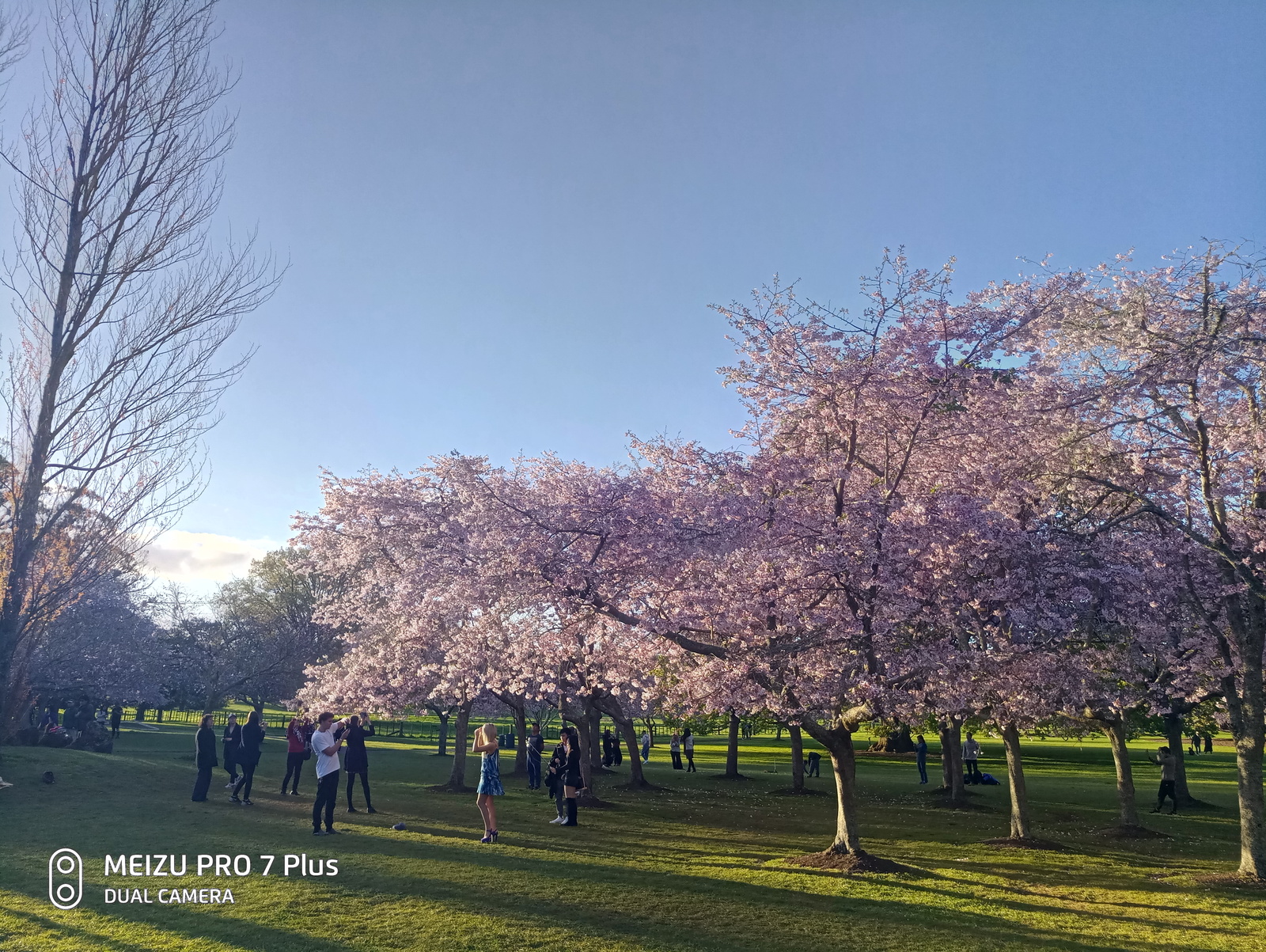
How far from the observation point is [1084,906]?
35.9 feet

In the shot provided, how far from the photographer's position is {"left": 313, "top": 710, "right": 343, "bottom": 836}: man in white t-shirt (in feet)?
43.8

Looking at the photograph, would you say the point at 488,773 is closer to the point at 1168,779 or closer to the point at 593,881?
the point at 593,881

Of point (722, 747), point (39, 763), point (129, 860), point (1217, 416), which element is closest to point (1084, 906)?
point (1217, 416)

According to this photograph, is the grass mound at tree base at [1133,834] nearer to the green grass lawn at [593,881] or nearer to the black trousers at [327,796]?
the green grass lawn at [593,881]

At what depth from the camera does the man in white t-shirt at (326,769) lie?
13344 mm

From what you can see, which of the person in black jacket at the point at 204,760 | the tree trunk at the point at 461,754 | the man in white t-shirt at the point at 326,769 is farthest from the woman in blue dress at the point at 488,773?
the tree trunk at the point at 461,754

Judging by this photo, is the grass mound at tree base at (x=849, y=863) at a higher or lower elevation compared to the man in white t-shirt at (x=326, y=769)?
lower

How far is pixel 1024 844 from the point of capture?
52.5 ft

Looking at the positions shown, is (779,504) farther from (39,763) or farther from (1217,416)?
(39,763)

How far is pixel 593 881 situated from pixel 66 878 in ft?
21.3

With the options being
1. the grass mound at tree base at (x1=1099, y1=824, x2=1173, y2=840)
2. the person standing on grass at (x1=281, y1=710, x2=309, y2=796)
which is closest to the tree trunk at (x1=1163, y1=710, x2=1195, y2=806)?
the grass mound at tree base at (x1=1099, y1=824, x2=1173, y2=840)

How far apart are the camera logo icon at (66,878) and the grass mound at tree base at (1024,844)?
15.3m

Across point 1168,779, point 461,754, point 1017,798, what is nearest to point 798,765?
point 1168,779

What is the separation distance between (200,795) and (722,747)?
44.0 meters
